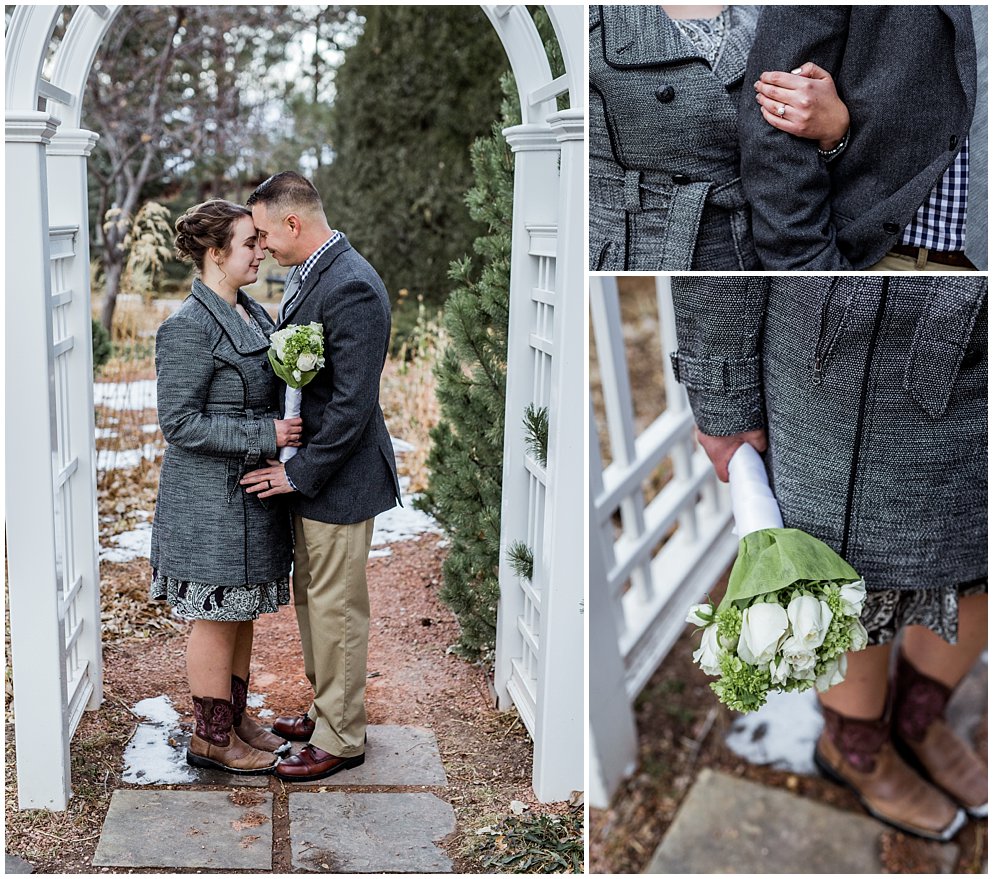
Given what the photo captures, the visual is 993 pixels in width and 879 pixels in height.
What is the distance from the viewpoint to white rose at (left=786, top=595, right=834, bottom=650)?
178cm

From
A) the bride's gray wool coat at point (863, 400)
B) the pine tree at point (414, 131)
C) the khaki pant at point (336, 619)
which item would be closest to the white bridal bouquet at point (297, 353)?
the khaki pant at point (336, 619)

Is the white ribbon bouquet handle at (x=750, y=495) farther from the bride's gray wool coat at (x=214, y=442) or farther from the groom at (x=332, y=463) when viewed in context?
the bride's gray wool coat at (x=214, y=442)

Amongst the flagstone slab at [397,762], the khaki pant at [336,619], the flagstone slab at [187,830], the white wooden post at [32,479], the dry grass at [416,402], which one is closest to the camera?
the white wooden post at [32,479]

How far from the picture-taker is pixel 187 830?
251 cm

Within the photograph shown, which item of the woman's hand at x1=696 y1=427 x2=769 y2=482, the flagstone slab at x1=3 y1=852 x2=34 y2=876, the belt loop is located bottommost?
the flagstone slab at x1=3 y1=852 x2=34 y2=876

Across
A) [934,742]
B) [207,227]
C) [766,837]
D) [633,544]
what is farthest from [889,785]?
[207,227]

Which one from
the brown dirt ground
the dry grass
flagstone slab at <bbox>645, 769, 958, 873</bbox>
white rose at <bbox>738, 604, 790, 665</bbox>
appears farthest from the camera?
the dry grass

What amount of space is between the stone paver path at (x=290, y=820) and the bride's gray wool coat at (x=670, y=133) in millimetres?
1595

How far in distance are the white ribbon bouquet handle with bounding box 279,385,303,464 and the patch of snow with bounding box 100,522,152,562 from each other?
1747mm

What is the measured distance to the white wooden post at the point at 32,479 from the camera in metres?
2.29

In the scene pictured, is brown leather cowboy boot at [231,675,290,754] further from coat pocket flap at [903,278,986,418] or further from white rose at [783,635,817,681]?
coat pocket flap at [903,278,986,418]

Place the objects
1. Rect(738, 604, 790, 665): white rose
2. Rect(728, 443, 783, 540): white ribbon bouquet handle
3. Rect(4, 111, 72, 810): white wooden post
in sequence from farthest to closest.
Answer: Rect(4, 111, 72, 810): white wooden post
Rect(728, 443, 783, 540): white ribbon bouquet handle
Rect(738, 604, 790, 665): white rose

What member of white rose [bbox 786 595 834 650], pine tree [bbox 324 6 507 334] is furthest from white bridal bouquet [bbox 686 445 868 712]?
pine tree [bbox 324 6 507 334]

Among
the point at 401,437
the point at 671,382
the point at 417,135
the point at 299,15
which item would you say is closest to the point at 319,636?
the point at 671,382
